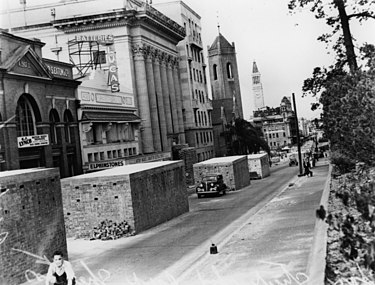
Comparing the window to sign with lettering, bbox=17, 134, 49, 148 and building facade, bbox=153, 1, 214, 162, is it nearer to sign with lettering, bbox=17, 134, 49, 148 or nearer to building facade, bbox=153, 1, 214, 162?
sign with lettering, bbox=17, 134, 49, 148

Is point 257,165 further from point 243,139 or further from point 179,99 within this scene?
point 243,139

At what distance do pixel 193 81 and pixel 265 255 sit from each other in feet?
218

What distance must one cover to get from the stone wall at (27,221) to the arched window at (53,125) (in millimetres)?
18203

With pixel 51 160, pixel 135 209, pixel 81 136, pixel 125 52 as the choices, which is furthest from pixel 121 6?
pixel 135 209

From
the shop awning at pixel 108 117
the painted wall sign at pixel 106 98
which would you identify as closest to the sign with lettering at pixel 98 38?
the painted wall sign at pixel 106 98

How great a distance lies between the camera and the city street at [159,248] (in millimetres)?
17609

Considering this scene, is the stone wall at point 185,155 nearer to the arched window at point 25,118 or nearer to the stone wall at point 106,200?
the arched window at point 25,118

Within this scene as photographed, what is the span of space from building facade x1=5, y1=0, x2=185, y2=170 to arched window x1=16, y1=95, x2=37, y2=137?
11747 millimetres

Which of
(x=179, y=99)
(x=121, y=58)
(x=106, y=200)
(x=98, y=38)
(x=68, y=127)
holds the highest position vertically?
(x=98, y=38)

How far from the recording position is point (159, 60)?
6769cm

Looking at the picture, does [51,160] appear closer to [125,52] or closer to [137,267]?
[137,267]

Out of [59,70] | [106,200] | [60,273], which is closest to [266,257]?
[60,273]

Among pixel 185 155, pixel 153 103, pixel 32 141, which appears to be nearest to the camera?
pixel 32 141

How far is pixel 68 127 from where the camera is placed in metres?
41.0
